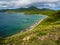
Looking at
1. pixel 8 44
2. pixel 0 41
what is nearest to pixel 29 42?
pixel 8 44

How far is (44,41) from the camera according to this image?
50406mm

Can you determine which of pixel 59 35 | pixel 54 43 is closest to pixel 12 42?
pixel 54 43

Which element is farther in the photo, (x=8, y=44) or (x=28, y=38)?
(x=28, y=38)

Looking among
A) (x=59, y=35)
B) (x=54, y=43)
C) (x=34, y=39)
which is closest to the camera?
(x=54, y=43)

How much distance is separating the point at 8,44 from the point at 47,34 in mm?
14129

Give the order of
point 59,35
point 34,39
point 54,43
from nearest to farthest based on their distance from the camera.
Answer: point 54,43 < point 34,39 < point 59,35

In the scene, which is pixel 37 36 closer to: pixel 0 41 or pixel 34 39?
pixel 34 39

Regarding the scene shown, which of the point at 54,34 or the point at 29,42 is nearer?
the point at 29,42

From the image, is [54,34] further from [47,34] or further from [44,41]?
[44,41]

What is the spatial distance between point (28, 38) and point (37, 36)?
3.14 metres

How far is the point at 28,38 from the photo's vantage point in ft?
175

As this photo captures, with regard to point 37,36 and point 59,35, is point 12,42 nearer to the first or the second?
point 37,36

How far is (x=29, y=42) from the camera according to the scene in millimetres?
50344

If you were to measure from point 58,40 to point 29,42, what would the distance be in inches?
344
